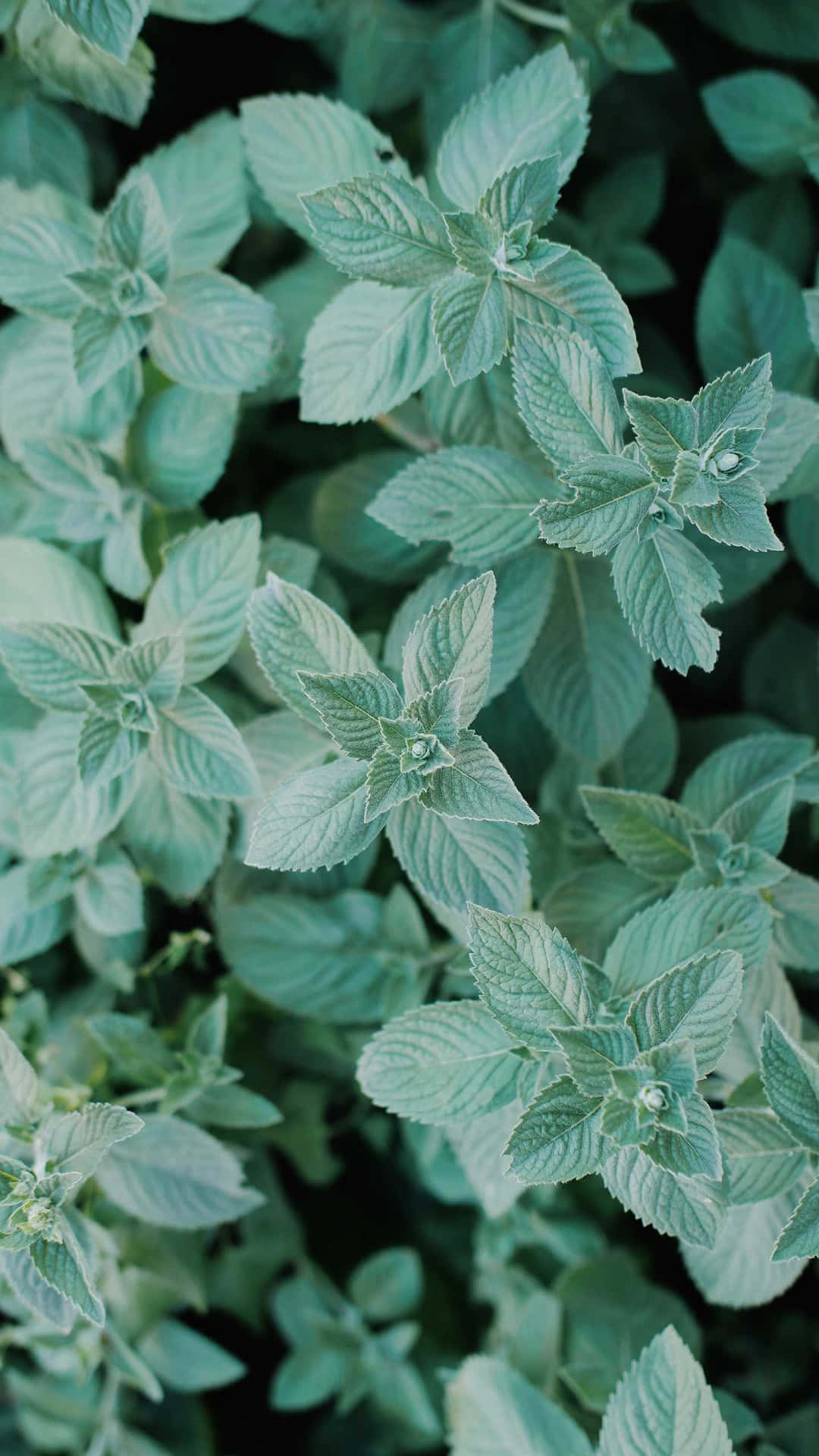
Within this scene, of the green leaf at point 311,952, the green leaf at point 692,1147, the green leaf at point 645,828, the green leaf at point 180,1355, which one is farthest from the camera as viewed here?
the green leaf at point 180,1355

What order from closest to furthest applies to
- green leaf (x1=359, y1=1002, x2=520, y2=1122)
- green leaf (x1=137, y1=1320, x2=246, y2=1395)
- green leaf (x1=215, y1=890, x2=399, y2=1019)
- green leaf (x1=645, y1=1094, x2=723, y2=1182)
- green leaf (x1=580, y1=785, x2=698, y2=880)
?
1. green leaf (x1=645, y1=1094, x2=723, y2=1182)
2. green leaf (x1=359, y1=1002, x2=520, y2=1122)
3. green leaf (x1=580, y1=785, x2=698, y2=880)
4. green leaf (x1=215, y1=890, x2=399, y2=1019)
5. green leaf (x1=137, y1=1320, x2=246, y2=1395)

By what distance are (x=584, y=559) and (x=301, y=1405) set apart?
37.4 inches

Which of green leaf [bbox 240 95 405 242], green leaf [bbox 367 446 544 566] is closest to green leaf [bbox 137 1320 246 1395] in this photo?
green leaf [bbox 367 446 544 566]

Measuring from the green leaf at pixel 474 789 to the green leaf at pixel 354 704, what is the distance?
0.05 meters

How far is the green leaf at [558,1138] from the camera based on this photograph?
2.30ft

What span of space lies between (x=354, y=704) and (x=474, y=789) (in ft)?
0.31

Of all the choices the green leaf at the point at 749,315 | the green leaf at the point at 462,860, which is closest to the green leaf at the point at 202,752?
the green leaf at the point at 462,860

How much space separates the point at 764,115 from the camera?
112cm

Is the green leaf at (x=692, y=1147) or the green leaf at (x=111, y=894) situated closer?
the green leaf at (x=692, y=1147)

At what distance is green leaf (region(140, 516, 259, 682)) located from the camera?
2.93 feet

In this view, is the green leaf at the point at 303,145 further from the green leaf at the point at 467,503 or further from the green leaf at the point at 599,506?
the green leaf at the point at 599,506

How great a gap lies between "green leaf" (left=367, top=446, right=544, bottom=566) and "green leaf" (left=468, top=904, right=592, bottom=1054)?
280 millimetres

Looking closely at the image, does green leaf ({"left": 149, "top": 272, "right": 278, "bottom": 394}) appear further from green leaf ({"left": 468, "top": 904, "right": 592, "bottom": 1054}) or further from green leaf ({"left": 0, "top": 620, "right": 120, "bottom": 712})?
green leaf ({"left": 468, "top": 904, "right": 592, "bottom": 1054})

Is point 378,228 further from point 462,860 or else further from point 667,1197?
point 667,1197
